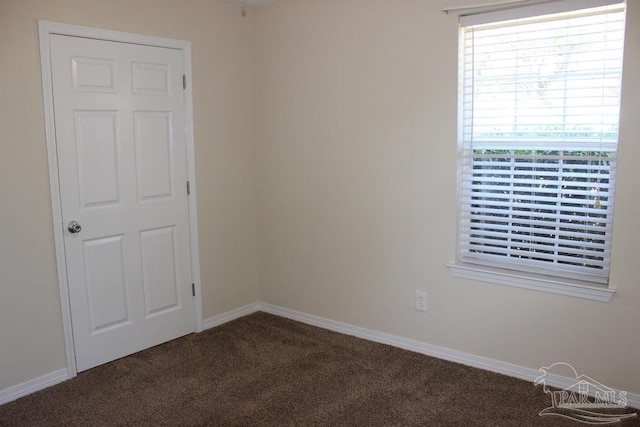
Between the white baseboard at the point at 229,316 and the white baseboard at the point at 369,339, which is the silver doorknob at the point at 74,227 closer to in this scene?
the white baseboard at the point at 369,339

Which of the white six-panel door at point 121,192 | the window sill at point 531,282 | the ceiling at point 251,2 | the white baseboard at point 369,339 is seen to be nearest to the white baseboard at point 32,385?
the white baseboard at point 369,339

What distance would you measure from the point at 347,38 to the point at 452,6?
29.9 inches

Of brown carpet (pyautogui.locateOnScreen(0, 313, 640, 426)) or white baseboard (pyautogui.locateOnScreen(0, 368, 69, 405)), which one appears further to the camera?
white baseboard (pyautogui.locateOnScreen(0, 368, 69, 405))

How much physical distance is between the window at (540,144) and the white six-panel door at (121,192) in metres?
1.92

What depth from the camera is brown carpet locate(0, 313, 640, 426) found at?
8.91 ft

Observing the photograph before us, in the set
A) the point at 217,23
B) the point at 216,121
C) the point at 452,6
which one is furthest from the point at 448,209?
Answer: the point at 217,23

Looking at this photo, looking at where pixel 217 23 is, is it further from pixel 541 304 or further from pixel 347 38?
pixel 541 304

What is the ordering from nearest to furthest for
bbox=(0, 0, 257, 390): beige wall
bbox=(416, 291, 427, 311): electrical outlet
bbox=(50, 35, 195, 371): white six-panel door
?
bbox=(0, 0, 257, 390): beige wall
bbox=(50, 35, 195, 371): white six-panel door
bbox=(416, 291, 427, 311): electrical outlet

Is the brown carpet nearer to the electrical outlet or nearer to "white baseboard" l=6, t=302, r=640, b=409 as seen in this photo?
"white baseboard" l=6, t=302, r=640, b=409

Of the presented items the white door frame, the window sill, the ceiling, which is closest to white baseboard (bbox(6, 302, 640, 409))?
the white door frame

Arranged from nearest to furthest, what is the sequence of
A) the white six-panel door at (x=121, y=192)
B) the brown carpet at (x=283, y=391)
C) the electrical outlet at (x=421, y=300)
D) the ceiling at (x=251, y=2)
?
the brown carpet at (x=283, y=391)
the white six-panel door at (x=121, y=192)
the electrical outlet at (x=421, y=300)
the ceiling at (x=251, y=2)

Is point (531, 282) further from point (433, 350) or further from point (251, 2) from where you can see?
point (251, 2)

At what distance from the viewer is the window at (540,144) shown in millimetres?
2729

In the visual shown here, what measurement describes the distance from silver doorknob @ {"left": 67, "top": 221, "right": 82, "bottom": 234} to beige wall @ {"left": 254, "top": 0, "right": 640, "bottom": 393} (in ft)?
4.81
